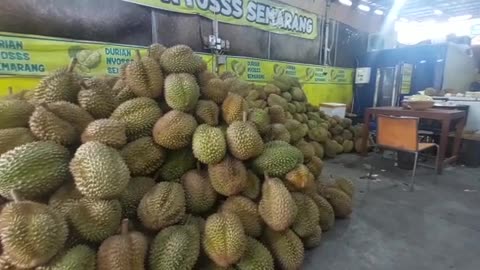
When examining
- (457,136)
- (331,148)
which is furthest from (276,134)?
(457,136)

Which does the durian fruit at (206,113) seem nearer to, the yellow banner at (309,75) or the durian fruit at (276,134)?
the durian fruit at (276,134)

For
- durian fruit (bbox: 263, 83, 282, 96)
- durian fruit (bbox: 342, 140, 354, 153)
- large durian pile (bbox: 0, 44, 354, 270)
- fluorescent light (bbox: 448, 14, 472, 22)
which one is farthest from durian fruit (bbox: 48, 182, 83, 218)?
fluorescent light (bbox: 448, 14, 472, 22)

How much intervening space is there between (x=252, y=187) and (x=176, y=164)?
1.20ft

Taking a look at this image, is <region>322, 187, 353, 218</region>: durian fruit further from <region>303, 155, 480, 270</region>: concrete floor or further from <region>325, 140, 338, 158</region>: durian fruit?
<region>325, 140, 338, 158</region>: durian fruit

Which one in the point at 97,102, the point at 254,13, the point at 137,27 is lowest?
the point at 97,102

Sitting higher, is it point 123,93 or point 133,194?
point 123,93

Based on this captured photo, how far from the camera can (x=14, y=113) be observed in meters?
1.12

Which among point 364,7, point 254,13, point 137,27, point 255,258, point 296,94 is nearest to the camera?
point 255,258

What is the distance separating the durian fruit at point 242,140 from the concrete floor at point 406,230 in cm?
65

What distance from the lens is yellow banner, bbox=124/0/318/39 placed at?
3334 mm

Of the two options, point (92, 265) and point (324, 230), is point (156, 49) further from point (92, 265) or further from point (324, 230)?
point (324, 230)

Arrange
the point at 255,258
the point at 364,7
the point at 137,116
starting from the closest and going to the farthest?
the point at 255,258 < the point at 137,116 < the point at 364,7

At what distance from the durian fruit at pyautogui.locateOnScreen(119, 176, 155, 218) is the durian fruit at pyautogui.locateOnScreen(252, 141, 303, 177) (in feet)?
1.61

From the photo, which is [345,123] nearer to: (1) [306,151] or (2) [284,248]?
(1) [306,151]
